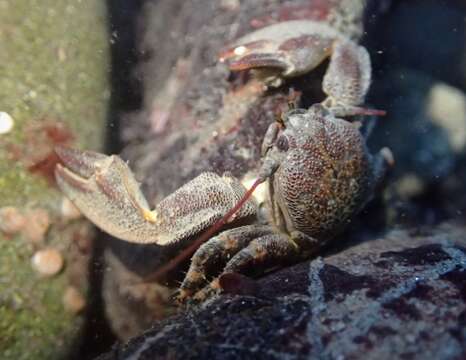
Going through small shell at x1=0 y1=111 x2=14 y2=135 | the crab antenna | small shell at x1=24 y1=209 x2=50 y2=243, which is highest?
small shell at x1=0 y1=111 x2=14 y2=135

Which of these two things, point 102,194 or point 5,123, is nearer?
point 5,123

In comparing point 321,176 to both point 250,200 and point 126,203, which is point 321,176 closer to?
point 250,200

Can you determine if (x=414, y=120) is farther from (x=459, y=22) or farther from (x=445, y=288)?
(x=445, y=288)

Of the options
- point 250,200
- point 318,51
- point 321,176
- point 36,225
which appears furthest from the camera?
point 318,51

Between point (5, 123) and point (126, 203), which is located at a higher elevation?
point (5, 123)

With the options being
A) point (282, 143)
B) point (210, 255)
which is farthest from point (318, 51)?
point (210, 255)

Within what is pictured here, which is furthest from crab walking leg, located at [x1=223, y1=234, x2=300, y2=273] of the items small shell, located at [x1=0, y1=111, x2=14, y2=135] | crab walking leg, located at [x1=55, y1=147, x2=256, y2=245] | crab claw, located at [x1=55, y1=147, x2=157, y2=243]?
small shell, located at [x1=0, y1=111, x2=14, y2=135]

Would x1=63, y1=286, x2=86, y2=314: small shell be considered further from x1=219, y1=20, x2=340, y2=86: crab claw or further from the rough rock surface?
x1=219, y1=20, x2=340, y2=86: crab claw

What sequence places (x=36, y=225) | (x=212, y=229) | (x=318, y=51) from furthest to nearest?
(x=318, y=51)
(x=36, y=225)
(x=212, y=229)
